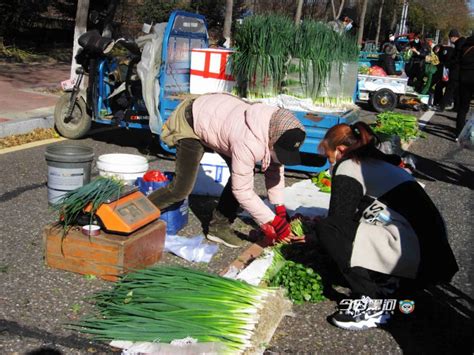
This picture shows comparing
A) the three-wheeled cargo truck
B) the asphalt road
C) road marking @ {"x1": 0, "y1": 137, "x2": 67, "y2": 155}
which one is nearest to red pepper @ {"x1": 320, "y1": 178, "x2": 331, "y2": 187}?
the three-wheeled cargo truck

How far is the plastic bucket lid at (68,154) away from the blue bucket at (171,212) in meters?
0.52

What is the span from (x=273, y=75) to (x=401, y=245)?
395 cm

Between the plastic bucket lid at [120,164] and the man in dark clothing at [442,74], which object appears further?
the man in dark clothing at [442,74]

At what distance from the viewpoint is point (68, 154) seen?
5.01m

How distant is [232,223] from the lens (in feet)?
16.6

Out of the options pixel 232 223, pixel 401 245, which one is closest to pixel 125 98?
pixel 232 223

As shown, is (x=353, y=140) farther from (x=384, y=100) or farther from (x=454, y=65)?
(x=384, y=100)

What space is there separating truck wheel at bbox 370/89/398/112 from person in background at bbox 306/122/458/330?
35.7 ft

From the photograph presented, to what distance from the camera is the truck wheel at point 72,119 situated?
26.2 ft

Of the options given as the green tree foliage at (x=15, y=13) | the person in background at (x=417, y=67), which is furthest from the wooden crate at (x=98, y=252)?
the person in background at (x=417, y=67)

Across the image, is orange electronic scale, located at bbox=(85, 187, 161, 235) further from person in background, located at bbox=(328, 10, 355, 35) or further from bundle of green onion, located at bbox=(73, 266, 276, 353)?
person in background, located at bbox=(328, 10, 355, 35)

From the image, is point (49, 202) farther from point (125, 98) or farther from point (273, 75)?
point (273, 75)

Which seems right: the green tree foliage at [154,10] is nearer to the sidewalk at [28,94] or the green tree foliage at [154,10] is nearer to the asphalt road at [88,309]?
the sidewalk at [28,94]

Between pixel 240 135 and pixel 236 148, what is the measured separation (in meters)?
0.09
